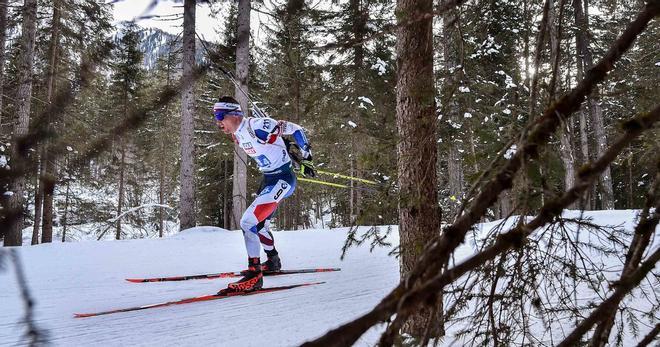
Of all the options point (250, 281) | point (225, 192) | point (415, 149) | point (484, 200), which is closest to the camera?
point (484, 200)

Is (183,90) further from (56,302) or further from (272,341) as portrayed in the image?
(56,302)

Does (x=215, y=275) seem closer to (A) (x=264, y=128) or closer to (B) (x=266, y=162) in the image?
(B) (x=266, y=162)

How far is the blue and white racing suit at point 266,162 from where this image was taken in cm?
579

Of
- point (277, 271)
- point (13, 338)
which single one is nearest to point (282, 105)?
point (277, 271)

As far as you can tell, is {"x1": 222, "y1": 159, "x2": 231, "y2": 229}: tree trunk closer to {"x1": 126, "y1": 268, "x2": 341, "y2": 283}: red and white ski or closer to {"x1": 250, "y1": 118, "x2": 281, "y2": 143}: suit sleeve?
{"x1": 126, "y1": 268, "x2": 341, "y2": 283}: red and white ski

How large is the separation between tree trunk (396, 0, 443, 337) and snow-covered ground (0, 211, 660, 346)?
0.42 metres

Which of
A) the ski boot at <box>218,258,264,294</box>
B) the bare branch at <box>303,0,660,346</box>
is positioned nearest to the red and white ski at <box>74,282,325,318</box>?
the ski boot at <box>218,258,264,294</box>

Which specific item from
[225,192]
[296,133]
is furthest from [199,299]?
[225,192]

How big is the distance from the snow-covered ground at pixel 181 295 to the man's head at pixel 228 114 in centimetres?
212

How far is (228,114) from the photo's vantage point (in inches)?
228

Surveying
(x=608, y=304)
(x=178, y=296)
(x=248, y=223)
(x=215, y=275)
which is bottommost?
(x=178, y=296)

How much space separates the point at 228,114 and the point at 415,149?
3171mm

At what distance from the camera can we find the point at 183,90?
120cm

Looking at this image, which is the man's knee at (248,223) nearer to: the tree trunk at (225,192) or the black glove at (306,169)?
the black glove at (306,169)
